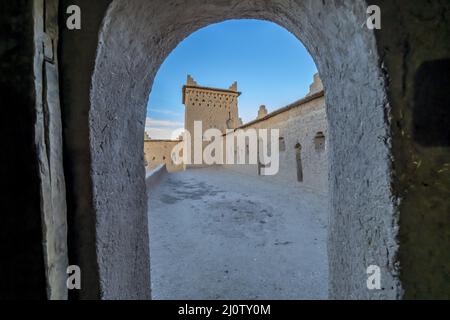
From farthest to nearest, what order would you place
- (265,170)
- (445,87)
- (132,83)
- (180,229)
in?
(265,170) → (180,229) → (132,83) → (445,87)

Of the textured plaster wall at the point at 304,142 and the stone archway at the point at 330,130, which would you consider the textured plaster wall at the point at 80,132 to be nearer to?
the stone archway at the point at 330,130

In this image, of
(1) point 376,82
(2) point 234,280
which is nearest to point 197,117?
(2) point 234,280

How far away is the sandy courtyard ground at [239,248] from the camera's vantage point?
2768 millimetres

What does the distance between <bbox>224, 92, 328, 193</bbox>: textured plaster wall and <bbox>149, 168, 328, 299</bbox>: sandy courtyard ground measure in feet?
3.52

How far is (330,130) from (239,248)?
10.4 ft

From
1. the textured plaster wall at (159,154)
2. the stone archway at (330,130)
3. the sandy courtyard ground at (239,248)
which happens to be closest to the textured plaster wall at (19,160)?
the stone archway at (330,130)

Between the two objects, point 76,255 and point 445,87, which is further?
point 76,255

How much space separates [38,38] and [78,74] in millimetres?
215

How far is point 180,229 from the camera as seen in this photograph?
201 inches

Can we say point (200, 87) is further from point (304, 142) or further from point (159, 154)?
point (304, 142)

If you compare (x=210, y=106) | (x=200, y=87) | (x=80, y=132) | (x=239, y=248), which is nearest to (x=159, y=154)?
(x=210, y=106)

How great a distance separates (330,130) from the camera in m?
1.70

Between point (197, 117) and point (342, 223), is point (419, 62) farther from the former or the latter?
point (197, 117)
